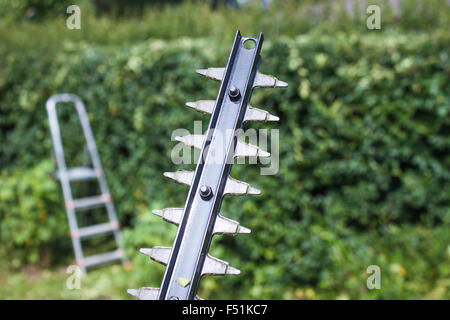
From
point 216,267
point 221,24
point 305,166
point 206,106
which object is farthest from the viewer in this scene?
point 221,24

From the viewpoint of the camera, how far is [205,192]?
89cm

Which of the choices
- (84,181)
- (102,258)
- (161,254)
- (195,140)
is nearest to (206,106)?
(195,140)

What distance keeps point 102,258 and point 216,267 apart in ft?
14.5

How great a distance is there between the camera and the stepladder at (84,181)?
195 inches

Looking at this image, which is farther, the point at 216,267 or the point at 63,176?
the point at 63,176

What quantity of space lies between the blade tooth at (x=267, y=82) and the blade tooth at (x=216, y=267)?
0.36 metres

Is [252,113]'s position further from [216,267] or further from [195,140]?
[216,267]

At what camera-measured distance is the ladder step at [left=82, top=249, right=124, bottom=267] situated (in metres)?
4.89

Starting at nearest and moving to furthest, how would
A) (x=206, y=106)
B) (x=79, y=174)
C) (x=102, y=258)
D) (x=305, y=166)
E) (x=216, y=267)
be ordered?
1. (x=216, y=267)
2. (x=206, y=106)
3. (x=305, y=166)
4. (x=102, y=258)
5. (x=79, y=174)

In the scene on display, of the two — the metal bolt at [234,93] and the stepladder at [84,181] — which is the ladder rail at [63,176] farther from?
the metal bolt at [234,93]

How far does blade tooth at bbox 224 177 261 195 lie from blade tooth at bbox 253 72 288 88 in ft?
0.68

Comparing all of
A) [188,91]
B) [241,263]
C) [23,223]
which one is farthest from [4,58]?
[241,263]

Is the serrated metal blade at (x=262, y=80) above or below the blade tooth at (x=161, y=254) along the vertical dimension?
above

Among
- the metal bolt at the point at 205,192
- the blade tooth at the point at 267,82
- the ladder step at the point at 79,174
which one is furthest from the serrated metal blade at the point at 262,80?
the ladder step at the point at 79,174
